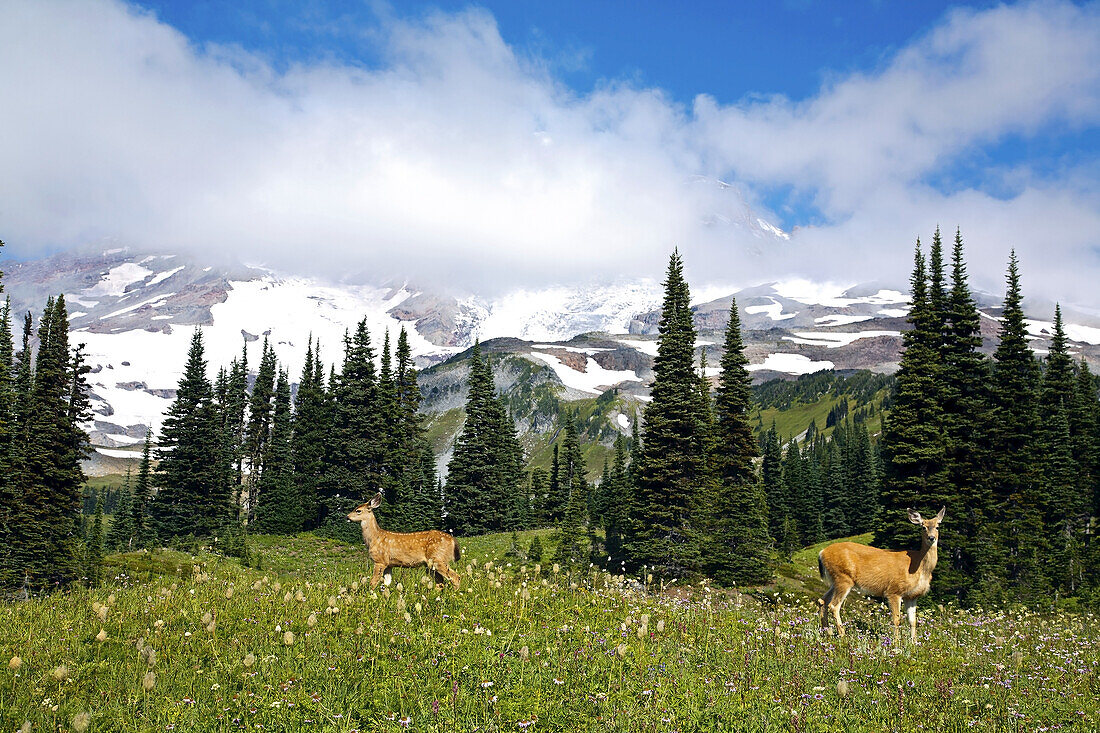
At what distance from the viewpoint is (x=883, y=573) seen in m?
13.4

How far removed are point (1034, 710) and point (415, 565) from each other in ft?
32.3

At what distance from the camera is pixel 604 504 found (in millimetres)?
84812

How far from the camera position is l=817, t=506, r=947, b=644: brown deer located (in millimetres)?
13242

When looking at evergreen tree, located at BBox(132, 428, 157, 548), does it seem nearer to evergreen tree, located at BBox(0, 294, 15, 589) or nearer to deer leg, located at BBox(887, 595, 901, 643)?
evergreen tree, located at BBox(0, 294, 15, 589)

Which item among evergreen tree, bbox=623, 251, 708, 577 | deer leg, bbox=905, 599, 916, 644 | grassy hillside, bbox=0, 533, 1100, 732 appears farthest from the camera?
evergreen tree, bbox=623, 251, 708, 577

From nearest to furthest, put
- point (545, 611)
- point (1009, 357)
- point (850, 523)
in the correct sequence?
1. point (545, 611)
2. point (1009, 357)
3. point (850, 523)

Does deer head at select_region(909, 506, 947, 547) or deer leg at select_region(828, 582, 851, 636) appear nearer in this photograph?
deer leg at select_region(828, 582, 851, 636)

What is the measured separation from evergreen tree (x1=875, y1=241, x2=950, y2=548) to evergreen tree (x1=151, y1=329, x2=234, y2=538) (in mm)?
53832

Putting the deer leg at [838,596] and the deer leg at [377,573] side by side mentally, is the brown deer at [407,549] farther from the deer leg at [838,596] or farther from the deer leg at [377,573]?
the deer leg at [838,596]

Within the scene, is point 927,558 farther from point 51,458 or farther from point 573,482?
point 573,482

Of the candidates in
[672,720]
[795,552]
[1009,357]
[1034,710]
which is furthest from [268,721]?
[795,552]

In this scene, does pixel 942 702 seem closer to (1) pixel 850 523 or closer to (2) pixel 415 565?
(2) pixel 415 565

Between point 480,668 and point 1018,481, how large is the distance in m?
43.4

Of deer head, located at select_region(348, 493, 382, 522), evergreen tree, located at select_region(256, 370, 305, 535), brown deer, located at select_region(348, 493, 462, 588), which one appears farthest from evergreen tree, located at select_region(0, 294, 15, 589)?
brown deer, located at select_region(348, 493, 462, 588)
